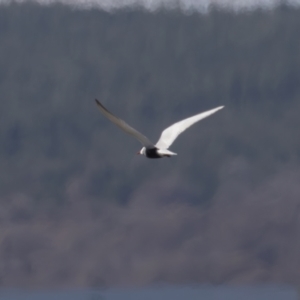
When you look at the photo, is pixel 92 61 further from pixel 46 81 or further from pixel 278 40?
pixel 278 40

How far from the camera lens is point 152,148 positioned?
17.8 m

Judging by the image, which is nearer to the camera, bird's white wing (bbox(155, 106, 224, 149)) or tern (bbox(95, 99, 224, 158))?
tern (bbox(95, 99, 224, 158))

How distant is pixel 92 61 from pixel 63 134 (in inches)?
110

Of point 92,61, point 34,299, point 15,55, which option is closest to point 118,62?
point 92,61

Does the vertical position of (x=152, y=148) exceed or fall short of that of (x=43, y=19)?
it falls short

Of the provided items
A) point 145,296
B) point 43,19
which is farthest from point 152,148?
point 43,19

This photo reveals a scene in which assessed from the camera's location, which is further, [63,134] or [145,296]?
[63,134]

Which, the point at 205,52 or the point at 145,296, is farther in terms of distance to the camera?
the point at 205,52

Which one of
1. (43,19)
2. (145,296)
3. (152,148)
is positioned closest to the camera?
(152,148)

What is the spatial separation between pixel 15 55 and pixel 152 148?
26.7 m

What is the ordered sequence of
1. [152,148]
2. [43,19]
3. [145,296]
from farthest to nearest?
[43,19] < [145,296] < [152,148]

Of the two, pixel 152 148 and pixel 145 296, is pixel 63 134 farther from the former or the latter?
pixel 152 148

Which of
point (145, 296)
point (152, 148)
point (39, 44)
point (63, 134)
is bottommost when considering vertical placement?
point (152, 148)

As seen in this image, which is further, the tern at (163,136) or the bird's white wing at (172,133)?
the bird's white wing at (172,133)
